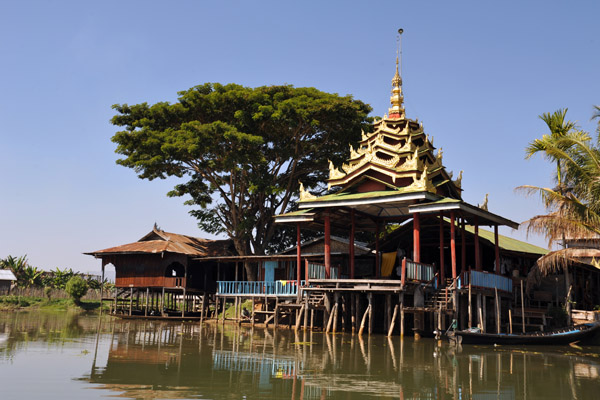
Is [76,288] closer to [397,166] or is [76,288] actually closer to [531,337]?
[397,166]

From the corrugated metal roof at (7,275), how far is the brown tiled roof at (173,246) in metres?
16.8

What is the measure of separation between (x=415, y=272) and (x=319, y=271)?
4.76m

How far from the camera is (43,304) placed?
44.3 meters

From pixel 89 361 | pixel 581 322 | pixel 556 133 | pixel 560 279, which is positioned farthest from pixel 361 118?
pixel 89 361

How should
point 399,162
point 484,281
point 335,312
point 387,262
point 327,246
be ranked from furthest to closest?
point 387,262 → point 399,162 → point 327,246 → point 335,312 → point 484,281

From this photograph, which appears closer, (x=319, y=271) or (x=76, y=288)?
(x=319, y=271)

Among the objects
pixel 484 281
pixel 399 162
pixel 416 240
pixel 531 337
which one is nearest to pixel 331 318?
pixel 416 240

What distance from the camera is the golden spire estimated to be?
26141 millimetres

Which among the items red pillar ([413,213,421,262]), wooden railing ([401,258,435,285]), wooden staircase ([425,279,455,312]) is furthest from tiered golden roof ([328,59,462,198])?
wooden staircase ([425,279,455,312])

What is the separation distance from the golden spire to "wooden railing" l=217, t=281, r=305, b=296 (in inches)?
325

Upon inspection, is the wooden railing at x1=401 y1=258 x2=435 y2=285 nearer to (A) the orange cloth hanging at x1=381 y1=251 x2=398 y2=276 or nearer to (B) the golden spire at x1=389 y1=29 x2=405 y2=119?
(A) the orange cloth hanging at x1=381 y1=251 x2=398 y2=276

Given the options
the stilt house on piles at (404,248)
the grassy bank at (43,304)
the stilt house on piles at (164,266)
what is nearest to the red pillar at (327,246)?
the stilt house on piles at (404,248)

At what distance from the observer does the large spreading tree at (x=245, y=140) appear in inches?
1148

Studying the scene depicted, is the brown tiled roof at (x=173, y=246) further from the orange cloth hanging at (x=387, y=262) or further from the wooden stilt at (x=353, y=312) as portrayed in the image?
the wooden stilt at (x=353, y=312)
